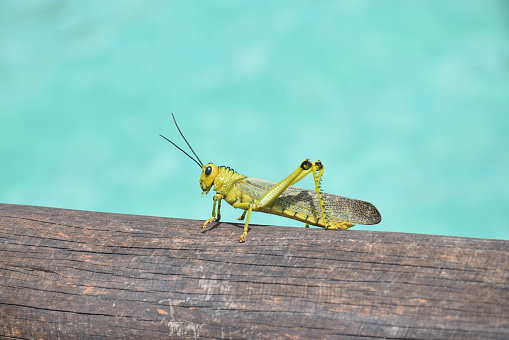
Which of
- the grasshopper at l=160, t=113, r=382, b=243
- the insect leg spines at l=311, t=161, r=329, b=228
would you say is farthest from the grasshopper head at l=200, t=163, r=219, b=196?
the insect leg spines at l=311, t=161, r=329, b=228

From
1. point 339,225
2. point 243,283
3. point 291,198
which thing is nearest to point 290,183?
point 291,198

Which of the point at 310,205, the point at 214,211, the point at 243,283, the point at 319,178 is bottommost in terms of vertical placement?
the point at 243,283

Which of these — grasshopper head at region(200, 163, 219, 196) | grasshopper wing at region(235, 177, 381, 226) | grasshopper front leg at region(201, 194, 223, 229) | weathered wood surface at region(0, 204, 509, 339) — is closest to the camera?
weathered wood surface at region(0, 204, 509, 339)

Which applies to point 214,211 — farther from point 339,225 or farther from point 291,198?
point 339,225

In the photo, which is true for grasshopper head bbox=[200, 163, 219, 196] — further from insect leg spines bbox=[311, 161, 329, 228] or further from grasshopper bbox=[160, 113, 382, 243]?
insect leg spines bbox=[311, 161, 329, 228]

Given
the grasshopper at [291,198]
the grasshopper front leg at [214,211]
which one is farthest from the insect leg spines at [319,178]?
the grasshopper front leg at [214,211]

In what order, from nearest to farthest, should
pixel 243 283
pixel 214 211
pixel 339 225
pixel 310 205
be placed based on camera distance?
1. pixel 243 283
2. pixel 214 211
3. pixel 339 225
4. pixel 310 205
